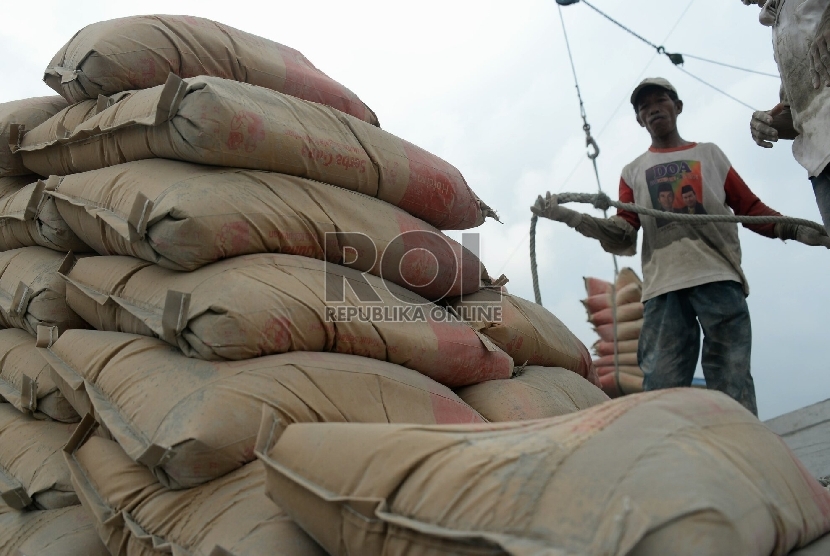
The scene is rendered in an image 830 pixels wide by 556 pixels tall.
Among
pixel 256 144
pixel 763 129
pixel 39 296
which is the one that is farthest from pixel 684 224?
pixel 39 296

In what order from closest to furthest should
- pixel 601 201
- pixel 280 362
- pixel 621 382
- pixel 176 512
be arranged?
1. pixel 176 512
2. pixel 280 362
3. pixel 601 201
4. pixel 621 382

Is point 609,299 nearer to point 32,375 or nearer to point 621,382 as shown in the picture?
point 621,382

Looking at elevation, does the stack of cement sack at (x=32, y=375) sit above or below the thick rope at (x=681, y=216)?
below

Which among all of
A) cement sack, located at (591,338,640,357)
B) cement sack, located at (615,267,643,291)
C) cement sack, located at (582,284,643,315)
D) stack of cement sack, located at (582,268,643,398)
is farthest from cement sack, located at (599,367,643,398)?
cement sack, located at (615,267,643,291)

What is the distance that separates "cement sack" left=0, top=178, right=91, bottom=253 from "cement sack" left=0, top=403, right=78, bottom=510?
1.46ft

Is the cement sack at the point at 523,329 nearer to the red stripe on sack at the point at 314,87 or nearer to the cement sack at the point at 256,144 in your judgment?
the cement sack at the point at 256,144

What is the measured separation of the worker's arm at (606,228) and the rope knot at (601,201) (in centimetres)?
12

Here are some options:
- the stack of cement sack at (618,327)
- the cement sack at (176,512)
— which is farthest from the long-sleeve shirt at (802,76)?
the stack of cement sack at (618,327)

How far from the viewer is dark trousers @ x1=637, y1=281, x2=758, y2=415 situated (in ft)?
6.39

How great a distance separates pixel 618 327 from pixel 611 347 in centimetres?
15

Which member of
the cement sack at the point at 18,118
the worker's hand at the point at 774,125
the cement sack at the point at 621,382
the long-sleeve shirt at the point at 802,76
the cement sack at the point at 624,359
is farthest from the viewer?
the cement sack at the point at 624,359

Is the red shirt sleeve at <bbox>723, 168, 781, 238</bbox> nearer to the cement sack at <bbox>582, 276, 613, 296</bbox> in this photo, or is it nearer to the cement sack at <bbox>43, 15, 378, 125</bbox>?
the cement sack at <bbox>43, 15, 378, 125</bbox>

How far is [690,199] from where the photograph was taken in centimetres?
202

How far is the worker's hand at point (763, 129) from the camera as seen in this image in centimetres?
143
